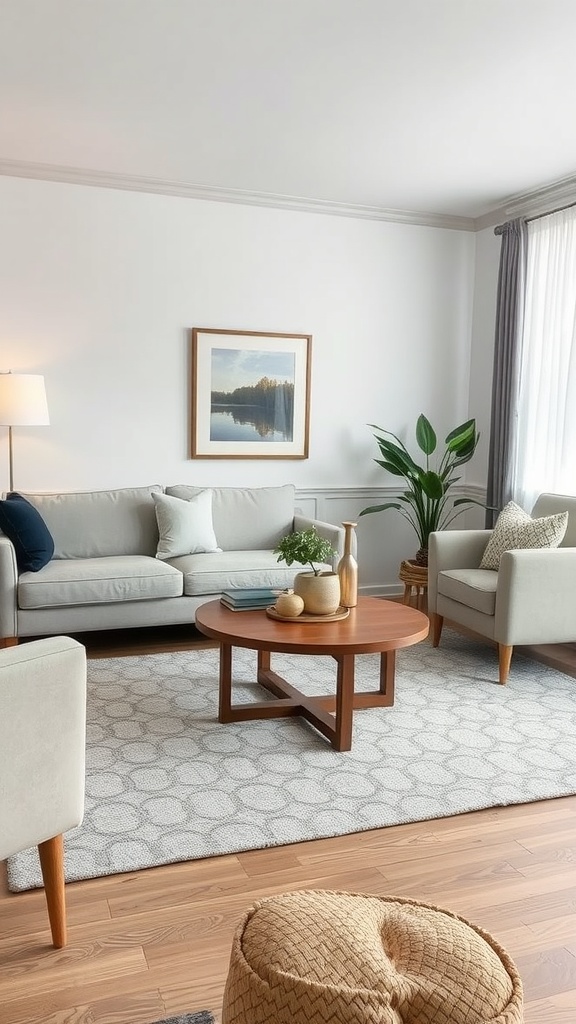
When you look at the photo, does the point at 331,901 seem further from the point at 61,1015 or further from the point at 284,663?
the point at 284,663

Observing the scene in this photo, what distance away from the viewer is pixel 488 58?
328 centimetres

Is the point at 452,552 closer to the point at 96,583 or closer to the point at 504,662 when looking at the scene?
the point at 504,662

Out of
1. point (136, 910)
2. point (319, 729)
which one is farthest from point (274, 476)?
point (136, 910)

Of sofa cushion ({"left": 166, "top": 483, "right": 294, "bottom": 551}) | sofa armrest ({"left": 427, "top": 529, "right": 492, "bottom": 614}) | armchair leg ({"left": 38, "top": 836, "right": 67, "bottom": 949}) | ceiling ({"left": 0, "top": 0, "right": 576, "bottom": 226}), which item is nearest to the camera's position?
armchair leg ({"left": 38, "top": 836, "right": 67, "bottom": 949})

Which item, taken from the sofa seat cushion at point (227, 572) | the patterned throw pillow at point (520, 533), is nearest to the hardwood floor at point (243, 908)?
the patterned throw pillow at point (520, 533)

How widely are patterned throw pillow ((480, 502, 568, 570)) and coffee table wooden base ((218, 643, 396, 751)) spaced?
103cm

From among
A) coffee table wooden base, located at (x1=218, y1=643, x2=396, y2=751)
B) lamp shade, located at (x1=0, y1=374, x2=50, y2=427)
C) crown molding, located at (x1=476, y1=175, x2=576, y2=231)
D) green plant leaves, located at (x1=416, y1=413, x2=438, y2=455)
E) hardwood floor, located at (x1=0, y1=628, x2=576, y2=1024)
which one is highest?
crown molding, located at (x1=476, y1=175, x2=576, y2=231)

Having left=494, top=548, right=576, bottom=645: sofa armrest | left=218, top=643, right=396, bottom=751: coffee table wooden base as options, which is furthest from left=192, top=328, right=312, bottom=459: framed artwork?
left=494, top=548, right=576, bottom=645: sofa armrest

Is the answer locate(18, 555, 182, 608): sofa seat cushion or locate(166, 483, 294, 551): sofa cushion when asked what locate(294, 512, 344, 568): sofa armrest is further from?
locate(18, 555, 182, 608): sofa seat cushion

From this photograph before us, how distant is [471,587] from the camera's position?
4.32 meters

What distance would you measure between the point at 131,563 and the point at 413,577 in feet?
6.23

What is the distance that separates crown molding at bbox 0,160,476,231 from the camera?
15.9ft

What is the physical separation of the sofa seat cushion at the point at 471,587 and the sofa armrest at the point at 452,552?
0.21ft

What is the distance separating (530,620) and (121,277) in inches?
122
